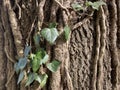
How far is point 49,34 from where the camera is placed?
155 cm

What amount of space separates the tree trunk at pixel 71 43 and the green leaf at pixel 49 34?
0.05 meters

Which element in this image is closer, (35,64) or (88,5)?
(35,64)

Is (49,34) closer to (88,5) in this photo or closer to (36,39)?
(36,39)

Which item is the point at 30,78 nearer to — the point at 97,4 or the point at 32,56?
the point at 32,56

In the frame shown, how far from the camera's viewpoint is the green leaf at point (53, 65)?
1.56 metres

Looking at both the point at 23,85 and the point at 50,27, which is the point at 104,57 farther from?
the point at 23,85

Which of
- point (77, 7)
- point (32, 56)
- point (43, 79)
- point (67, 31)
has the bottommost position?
point (43, 79)

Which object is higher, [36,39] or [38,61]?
[36,39]

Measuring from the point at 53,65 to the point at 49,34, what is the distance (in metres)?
0.15

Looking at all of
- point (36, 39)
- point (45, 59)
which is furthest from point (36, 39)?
point (45, 59)

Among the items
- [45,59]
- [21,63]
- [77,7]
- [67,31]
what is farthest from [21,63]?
[77,7]

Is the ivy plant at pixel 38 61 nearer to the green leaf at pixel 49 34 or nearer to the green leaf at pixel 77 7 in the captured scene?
the green leaf at pixel 49 34

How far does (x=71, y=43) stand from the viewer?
1647 millimetres

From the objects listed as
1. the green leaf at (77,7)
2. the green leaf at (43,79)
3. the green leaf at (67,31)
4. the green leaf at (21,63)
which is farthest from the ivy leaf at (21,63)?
the green leaf at (77,7)
